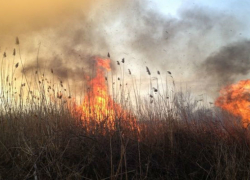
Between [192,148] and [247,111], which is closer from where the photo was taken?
[192,148]

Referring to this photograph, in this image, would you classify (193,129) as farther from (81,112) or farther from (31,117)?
(31,117)

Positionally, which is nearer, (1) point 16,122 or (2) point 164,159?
(2) point 164,159

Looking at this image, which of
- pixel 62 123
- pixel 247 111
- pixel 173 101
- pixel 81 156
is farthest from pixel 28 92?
pixel 247 111

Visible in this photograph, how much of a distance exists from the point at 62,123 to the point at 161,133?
208 centimetres

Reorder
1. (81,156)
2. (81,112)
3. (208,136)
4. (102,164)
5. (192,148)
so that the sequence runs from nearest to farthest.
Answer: (102,164)
(81,156)
(192,148)
(208,136)
(81,112)

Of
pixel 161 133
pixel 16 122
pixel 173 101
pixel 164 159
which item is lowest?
pixel 164 159

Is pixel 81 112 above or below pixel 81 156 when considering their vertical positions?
above

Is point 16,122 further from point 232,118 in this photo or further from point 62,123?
point 232,118

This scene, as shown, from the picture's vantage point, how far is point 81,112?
5668 millimetres

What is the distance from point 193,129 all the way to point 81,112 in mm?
2602

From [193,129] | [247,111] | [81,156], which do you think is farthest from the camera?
[247,111]

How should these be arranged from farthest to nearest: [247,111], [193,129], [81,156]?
1. [247,111]
2. [193,129]
3. [81,156]

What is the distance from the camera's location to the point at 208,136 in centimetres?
455

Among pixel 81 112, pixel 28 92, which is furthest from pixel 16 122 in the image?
pixel 81 112
